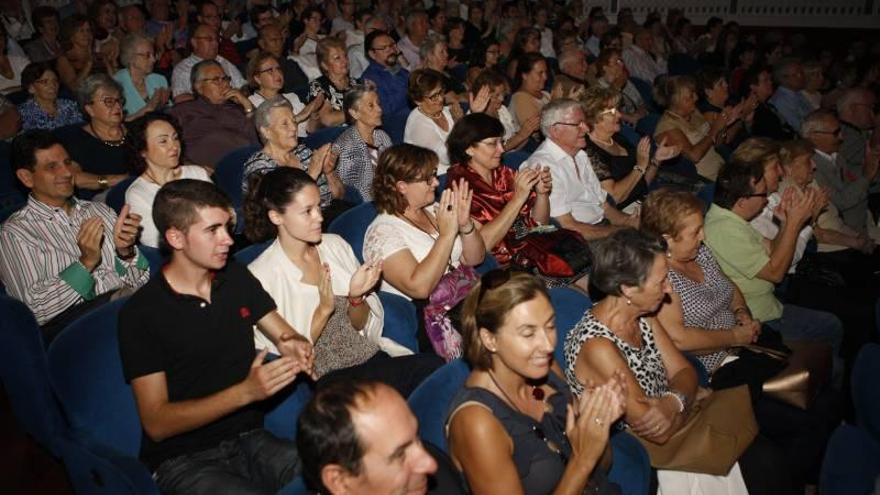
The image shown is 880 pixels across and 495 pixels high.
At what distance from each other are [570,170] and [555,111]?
37cm

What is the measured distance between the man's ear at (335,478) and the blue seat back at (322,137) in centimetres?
330

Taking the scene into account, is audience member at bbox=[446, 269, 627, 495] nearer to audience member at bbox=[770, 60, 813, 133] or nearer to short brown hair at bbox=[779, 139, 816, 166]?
short brown hair at bbox=[779, 139, 816, 166]

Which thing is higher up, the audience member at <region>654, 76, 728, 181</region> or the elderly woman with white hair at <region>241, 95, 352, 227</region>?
the elderly woman with white hair at <region>241, 95, 352, 227</region>

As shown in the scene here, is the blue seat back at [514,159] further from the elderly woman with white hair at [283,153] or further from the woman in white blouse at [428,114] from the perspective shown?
the elderly woman with white hair at [283,153]

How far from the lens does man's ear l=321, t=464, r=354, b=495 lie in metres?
1.50

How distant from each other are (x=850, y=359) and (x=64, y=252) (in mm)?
3918

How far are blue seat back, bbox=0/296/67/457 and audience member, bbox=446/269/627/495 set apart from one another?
1.34 m

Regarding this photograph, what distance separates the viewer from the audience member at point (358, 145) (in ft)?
14.1

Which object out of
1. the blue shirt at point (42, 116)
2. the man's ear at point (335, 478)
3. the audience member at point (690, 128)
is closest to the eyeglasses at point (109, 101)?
the blue shirt at point (42, 116)

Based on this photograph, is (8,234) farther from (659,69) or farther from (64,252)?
(659,69)

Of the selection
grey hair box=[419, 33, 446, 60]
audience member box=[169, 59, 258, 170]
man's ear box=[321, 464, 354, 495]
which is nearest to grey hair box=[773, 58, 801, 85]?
grey hair box=[419, 33, 446, 60]

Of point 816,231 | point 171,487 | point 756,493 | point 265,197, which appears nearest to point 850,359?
point 816,231

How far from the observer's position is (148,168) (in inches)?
140

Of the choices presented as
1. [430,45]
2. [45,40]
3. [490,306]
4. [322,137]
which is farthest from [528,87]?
[45,40]
